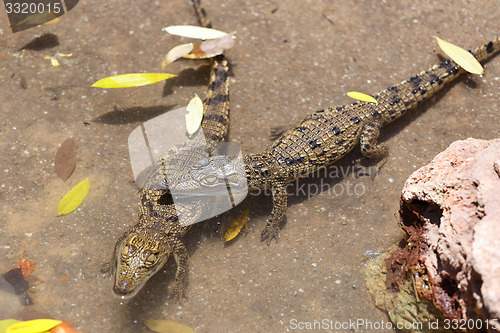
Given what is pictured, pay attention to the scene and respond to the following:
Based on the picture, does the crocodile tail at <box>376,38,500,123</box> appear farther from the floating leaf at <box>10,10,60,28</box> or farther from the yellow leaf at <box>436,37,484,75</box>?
the floating leaf at <box>10,10,60,28</box>

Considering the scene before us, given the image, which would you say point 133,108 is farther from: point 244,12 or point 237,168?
A: point 244,12

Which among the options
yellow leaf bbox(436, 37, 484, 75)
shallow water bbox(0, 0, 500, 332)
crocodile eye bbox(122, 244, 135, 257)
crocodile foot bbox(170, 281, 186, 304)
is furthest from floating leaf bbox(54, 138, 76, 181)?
yellow leaf bbox(436, 37, 484, 75)

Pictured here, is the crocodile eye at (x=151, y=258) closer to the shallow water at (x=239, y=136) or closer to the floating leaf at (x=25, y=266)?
the shallow water at (x=239, y=136)

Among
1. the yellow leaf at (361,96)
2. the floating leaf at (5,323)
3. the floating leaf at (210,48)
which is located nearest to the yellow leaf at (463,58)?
the yellow leaf at (361,96)

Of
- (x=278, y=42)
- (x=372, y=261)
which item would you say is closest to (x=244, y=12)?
(x=278, y=42)

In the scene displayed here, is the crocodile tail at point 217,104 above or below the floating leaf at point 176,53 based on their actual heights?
below

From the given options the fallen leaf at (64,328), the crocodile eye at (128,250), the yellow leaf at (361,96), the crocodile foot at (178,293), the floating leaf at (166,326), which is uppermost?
the yellow leaf at (361,96)
